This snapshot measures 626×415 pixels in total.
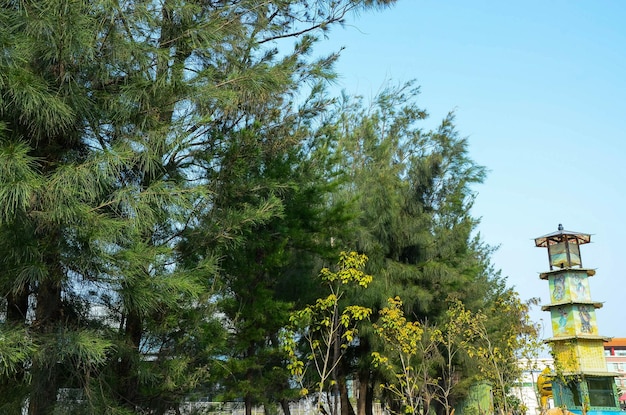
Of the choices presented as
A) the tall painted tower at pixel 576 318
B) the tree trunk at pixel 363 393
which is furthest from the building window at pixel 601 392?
the tree trunk at pixel 363 393

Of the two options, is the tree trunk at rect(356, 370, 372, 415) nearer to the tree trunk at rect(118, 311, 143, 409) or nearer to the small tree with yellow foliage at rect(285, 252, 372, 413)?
the small tree with yellow foliage at rect(285, 252, 372, 413)

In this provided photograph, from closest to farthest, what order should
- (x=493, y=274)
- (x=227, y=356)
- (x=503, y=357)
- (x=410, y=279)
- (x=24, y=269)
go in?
(x=24, y=269)
(x=227, y=356)
(x=503, y=357)
(x=410, y=279)
(x=493, y=274)

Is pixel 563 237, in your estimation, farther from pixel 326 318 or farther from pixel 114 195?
pixel 114 195

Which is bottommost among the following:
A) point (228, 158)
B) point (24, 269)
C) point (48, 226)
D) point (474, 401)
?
point (474, 401)

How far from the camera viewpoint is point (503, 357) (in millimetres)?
9031

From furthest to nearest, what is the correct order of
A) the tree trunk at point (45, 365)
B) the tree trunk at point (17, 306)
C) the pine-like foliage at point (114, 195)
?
the tree trunk at point (17, 306), the tree trunk at point (45, 365), the pine-like foliage at point (114, 195)

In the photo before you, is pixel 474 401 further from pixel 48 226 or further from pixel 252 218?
pixel 48 226

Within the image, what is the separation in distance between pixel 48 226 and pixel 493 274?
18.6m

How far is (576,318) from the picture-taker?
836 inches

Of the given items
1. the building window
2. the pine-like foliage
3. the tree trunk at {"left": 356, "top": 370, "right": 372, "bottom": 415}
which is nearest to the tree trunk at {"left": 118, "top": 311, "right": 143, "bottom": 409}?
the pine-like foliage

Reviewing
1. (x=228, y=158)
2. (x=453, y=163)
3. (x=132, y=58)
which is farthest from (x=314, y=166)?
(x=453, y=163)

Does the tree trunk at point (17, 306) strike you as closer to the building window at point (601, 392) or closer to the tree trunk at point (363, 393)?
the tree trunk at point (363, 393)

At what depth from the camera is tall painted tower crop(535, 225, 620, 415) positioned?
20.6 metres

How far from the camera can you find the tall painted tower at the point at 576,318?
67.5 feet
